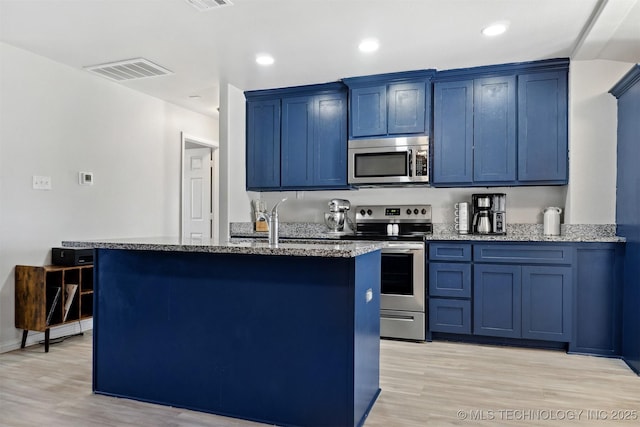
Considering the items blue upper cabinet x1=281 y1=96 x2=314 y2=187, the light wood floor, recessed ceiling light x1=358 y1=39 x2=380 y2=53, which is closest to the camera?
the light wood floor

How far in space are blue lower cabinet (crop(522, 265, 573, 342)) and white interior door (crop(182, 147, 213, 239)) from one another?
3851 millimetres

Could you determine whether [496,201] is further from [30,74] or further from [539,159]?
[30,74]

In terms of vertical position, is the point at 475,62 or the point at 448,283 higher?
the point at 475,62

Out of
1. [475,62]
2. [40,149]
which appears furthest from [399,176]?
[40,149]

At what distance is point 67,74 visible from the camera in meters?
3.96

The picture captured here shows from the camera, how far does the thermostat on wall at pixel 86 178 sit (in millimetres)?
4066

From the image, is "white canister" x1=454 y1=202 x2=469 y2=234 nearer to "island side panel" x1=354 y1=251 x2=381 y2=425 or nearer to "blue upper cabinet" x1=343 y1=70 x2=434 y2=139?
"blue upper cabinet" x1=343 y1=70 x2=434 y2=139

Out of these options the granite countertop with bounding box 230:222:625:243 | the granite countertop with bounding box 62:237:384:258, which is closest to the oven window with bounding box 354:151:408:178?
the granite countertop with bounding box 230:222:625:243

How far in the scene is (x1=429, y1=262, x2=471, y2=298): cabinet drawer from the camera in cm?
375

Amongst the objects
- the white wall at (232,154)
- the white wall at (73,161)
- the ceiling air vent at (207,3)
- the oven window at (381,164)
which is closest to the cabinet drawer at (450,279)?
the oven window at (381,164)

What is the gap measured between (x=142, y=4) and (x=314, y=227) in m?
2.70

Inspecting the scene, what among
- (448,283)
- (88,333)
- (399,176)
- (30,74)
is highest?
(30,74)

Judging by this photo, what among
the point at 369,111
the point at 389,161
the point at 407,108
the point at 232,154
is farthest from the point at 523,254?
the point at 232,154

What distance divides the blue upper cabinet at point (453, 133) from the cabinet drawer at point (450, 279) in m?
0.79
